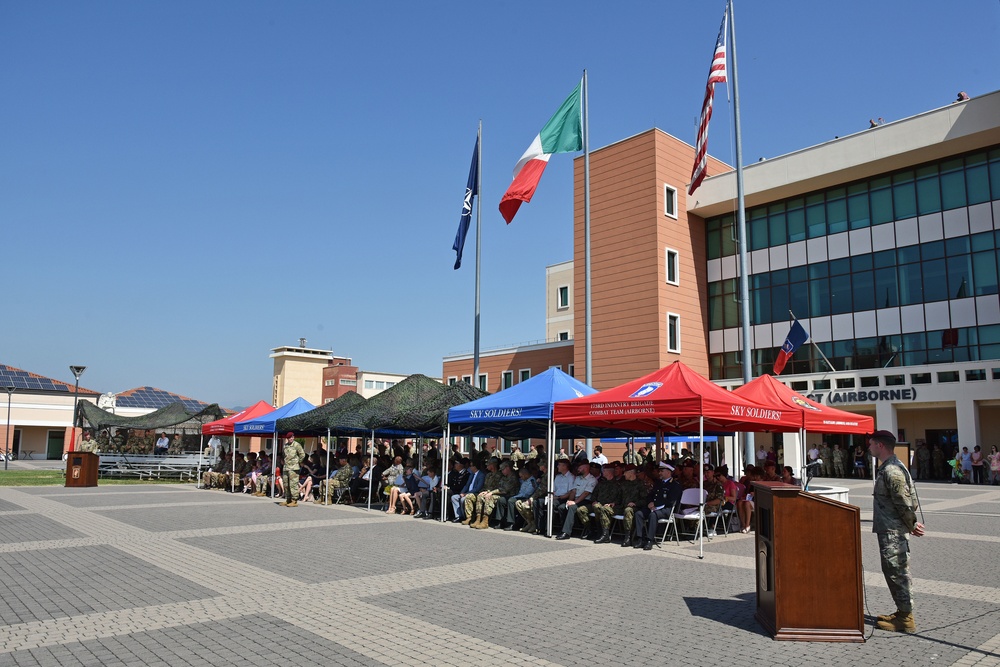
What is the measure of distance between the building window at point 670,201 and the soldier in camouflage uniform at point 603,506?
28000 millimetres

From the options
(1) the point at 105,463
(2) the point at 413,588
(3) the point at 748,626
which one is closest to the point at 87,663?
(2) the point at 413,588

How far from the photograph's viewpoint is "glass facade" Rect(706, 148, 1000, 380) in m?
33.2

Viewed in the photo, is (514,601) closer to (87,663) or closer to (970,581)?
(87,663)

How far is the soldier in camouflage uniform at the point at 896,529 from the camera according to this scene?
6.77 meters

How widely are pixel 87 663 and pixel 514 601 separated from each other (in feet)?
12.9

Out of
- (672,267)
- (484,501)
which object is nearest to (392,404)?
(484,501)

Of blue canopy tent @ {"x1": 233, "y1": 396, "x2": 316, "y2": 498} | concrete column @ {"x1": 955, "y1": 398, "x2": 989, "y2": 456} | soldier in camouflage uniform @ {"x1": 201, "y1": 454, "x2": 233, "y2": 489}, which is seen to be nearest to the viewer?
blue canopy tent @ {"x1": 233, "y1": 396, "x2": 316, "y2": 498}

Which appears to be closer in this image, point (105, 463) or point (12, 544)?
point (12, 544)

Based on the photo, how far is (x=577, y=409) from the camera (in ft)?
46.1

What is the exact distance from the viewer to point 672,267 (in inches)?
1585

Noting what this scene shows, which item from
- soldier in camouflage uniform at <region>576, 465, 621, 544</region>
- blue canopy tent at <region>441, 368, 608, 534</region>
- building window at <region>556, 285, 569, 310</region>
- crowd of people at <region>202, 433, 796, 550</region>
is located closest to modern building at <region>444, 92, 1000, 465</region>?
building window at <region>556, 285, 569, 310</region>

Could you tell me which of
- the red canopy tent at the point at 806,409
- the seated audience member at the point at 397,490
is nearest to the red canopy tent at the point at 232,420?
the seated audience member at the point at 397,490

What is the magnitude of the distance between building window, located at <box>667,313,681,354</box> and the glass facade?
135 inches

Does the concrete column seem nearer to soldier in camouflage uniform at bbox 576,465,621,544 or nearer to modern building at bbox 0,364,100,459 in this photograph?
soldier in camouflage uniform at bbox 576,465,621,544
